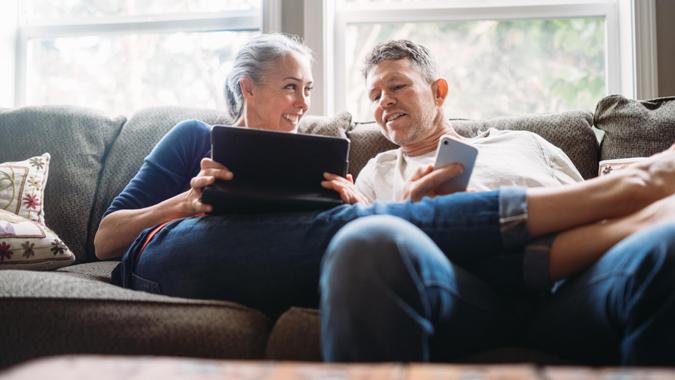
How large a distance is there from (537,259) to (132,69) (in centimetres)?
229

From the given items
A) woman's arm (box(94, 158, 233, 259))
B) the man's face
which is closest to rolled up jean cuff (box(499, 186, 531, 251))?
woman's arm (box(94, 158, 233, 259))

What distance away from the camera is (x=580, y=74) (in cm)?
260

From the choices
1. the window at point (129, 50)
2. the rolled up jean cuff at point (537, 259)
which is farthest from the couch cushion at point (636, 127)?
the window at point (129, 50)

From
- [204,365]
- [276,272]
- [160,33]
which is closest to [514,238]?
[276,272]

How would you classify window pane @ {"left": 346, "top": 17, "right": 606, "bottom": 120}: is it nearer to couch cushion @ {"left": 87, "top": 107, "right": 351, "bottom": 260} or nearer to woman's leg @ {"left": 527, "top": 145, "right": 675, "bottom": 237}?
couch cushion @ {"left": 87, "top": 107, "right": 351, "bottom": 260}

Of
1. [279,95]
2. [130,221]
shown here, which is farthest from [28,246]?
[279,95]

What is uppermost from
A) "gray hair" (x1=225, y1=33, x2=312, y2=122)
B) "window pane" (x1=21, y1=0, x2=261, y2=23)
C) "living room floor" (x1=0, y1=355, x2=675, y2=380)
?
"window pane" (x1=21, y1=0, x2=261, y2=23)

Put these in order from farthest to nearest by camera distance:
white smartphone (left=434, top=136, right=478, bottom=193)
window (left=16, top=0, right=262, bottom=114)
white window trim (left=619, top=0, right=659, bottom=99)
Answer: window (left=16, top=0, right=262, bottom=114) → white window trim (left=619, top=0, right=659, bottom=99) → white smartphone (left=434, top=136, right=478, bottom=193)

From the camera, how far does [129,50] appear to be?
2873mm

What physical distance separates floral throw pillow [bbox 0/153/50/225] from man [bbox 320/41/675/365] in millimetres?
1042

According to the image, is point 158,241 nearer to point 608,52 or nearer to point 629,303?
point 629,303

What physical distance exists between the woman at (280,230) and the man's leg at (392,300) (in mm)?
137

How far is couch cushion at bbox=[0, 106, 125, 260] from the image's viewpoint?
77.7 inches

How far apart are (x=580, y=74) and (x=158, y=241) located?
193 cm
